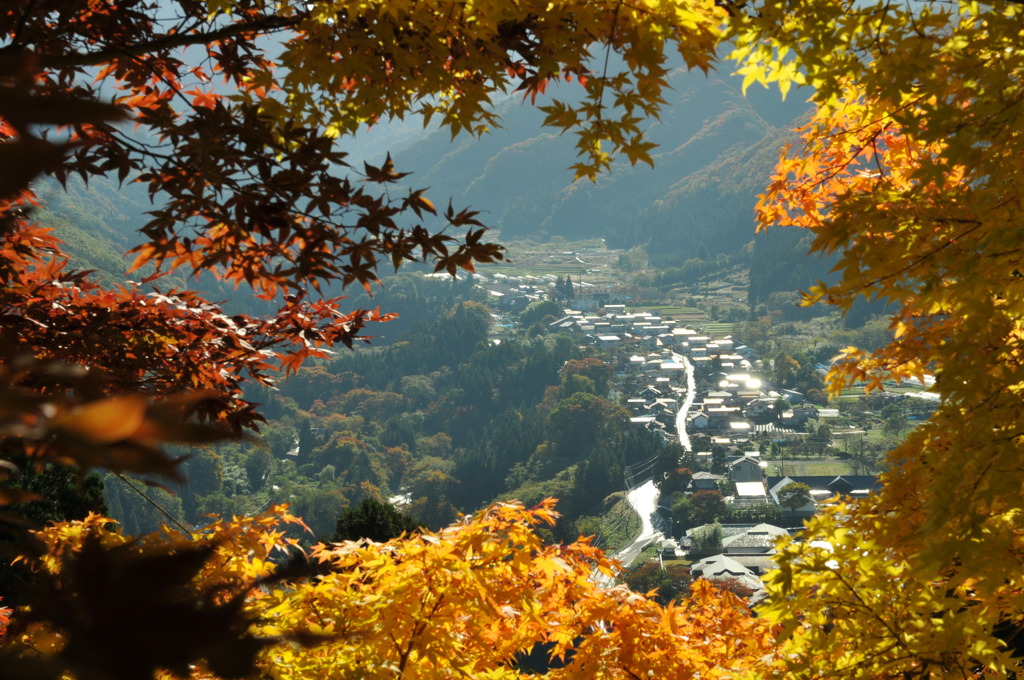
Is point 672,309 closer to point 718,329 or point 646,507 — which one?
point 718,329

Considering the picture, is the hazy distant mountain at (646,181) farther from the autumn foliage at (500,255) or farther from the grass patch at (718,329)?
the autumn foliage at (500,255)

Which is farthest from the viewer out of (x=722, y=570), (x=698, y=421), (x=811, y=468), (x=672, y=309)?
(x=672, y=309)

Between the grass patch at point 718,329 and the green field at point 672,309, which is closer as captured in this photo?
the grass patch at point 718,329

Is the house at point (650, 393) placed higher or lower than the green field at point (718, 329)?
lower

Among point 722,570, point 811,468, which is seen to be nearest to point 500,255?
point 722,570

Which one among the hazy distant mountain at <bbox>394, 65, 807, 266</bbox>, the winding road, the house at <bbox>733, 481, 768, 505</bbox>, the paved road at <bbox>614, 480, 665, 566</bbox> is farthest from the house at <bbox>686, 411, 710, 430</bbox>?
the hazy distant mountain at <bbox>394, 65, 807, 266</bbox>

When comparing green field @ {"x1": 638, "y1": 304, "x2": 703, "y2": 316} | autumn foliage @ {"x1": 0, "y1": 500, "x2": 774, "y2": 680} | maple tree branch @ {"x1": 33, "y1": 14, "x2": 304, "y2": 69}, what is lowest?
green field @ {"x1": 638, "y1": 304, "x2": 703, "y2": 316}

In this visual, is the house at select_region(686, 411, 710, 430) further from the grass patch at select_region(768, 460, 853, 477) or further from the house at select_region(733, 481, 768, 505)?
the house at select_region(733, 481, 768, 505)

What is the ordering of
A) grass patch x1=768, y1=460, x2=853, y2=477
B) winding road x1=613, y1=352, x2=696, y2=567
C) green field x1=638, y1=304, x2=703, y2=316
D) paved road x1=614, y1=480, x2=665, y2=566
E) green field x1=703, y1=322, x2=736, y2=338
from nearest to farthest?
paved road x1=614, y1=480, x2=665, y2=566, winding road x1=613, y1=352, x2=696, y2=567, grass patch x1=768, y1=460, x2=853, y2=477, green field x1=703, y1=322, x2=736, y2=338, green field x1=638, y1=304, x2=703, y2=316

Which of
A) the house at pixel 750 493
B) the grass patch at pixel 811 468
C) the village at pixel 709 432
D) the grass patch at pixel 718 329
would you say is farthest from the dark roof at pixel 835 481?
the grass patch at pixel 718 329

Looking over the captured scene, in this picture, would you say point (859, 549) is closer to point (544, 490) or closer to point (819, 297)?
point (819, 297)

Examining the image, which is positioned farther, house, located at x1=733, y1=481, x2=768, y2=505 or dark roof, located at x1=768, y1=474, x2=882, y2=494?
dark roof, located at x1=768, y1=474, x2=882, y2=494

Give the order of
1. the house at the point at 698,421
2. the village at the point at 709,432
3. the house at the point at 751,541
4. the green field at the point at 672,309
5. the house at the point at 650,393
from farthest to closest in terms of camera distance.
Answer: the green field at the point at 672,309 < the house at the point at 650,393 < the house at the point at 698,421 < the village at the point at 709,432 < the house at the point at 751,541

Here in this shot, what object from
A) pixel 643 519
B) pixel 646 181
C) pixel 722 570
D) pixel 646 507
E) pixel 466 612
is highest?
pixel 646 181
